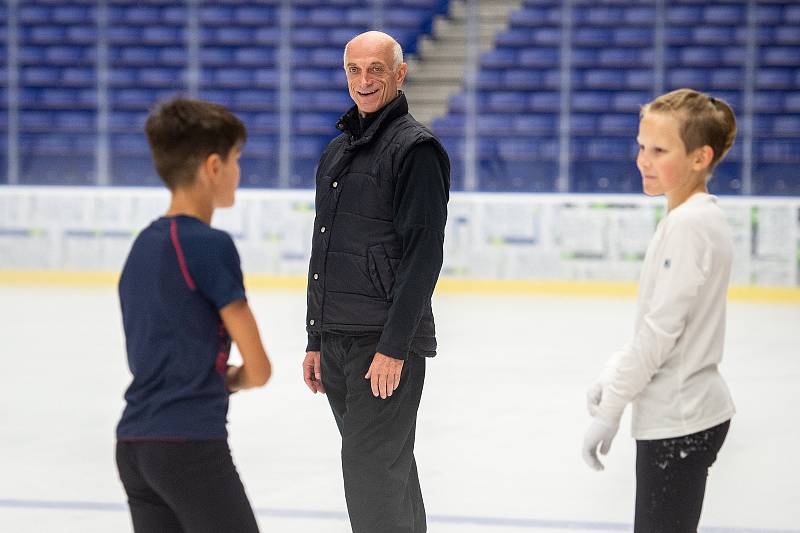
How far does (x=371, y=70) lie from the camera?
8.43ft

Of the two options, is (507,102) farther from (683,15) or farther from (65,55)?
(65,55)

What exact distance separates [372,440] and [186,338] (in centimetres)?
81

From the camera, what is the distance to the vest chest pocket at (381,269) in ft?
8.25

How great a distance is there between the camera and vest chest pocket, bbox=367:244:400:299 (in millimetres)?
2514

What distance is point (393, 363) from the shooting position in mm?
2447

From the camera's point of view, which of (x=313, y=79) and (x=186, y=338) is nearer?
(x=186, y=338)

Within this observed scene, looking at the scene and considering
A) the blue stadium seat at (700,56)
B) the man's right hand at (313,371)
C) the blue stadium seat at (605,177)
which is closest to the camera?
the man's right hand at (313,371)

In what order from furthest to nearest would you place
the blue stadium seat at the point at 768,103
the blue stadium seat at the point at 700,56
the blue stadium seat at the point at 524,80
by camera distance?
the blue stadium seat at the point at 524,80, the blue stadium seat at the point at 700,56, the blue stadium seat at the point at 768,103

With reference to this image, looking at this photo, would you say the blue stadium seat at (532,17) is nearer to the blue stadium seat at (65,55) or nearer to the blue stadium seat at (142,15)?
the blue stadium seat at (142,15)

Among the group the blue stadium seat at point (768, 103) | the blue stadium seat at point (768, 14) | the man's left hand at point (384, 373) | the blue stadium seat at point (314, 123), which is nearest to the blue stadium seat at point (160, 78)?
the blue stadium seat at point (314, 123)

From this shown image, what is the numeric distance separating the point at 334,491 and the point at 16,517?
98 centimetres

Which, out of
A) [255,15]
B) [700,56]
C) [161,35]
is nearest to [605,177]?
[700,56]

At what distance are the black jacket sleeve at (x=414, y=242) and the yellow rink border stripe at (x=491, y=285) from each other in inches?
327

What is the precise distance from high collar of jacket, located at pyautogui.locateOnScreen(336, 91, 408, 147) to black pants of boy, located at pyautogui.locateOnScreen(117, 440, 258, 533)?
36.2 inches
